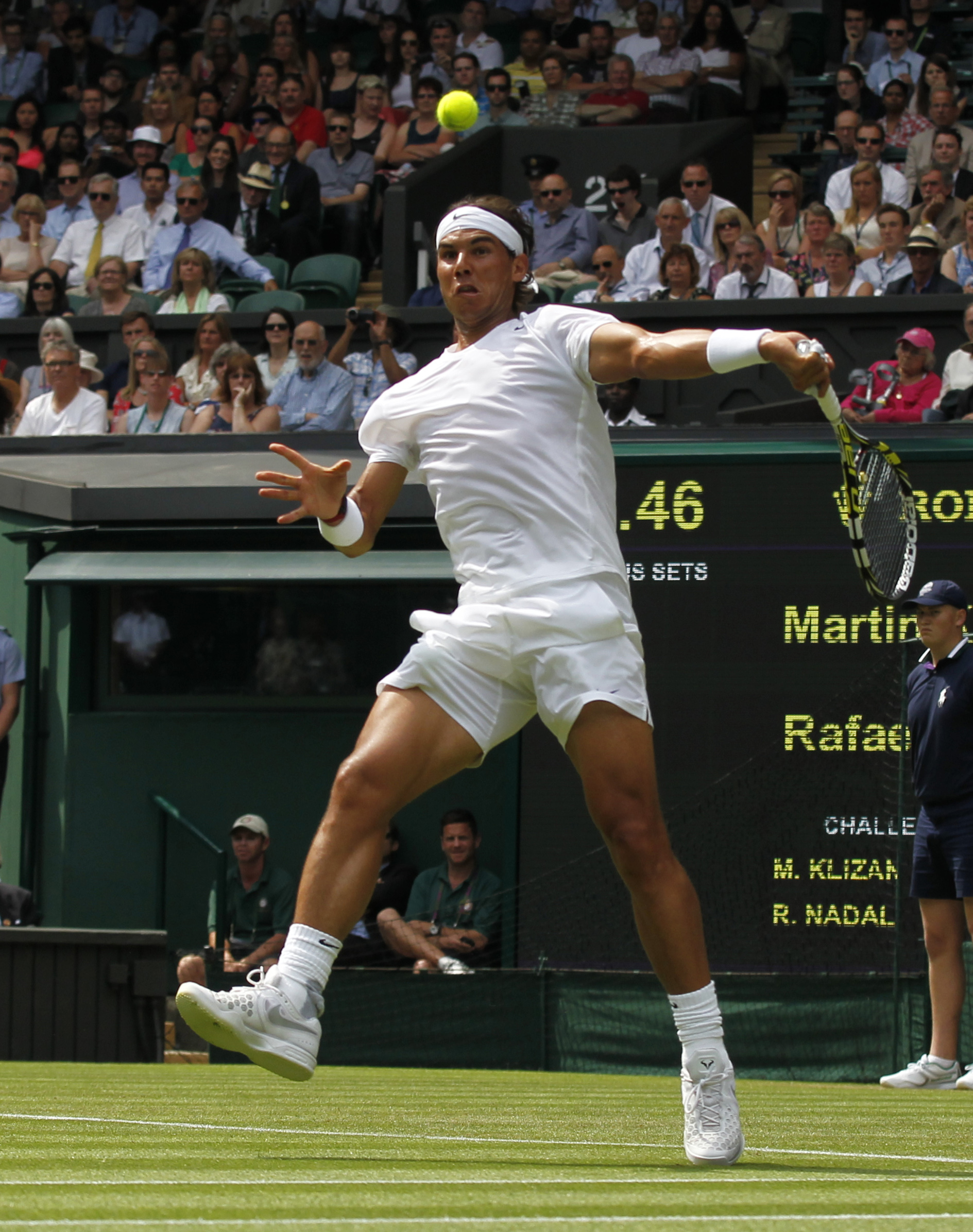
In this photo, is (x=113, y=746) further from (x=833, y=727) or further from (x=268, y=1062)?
(x=268, y=1062)

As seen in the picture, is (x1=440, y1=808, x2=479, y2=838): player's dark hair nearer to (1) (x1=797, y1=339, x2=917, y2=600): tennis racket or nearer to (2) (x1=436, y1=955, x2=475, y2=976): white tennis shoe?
(2) (x1=436, y1=955, x2=475, y2=976): white tennis shoe

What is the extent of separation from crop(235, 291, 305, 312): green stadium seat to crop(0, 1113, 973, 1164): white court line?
1011cm

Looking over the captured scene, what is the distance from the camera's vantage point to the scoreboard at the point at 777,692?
9.66m

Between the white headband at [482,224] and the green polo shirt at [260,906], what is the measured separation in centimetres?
733

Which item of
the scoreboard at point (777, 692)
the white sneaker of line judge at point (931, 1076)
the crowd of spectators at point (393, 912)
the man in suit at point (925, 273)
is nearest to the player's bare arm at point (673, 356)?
the white sneaker of line judge at point (931, 1076)

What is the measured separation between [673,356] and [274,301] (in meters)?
10.9

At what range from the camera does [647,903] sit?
4301 millimetres

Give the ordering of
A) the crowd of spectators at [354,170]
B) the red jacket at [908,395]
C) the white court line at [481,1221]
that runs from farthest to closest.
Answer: the crowd of spectators at [354,170], the red jacket at [908,395], the white court line at [481,1221]

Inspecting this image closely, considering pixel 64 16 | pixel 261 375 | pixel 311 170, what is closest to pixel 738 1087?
pixel 261 375

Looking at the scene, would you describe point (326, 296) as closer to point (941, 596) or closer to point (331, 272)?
point (331, 272)

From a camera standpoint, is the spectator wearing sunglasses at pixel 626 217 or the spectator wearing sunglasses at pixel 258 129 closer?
the spectator wearing sunglasses at pixel 626 217

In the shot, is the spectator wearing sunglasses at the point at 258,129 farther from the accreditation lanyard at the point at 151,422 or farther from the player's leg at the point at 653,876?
the player's leg at the point at 653,876

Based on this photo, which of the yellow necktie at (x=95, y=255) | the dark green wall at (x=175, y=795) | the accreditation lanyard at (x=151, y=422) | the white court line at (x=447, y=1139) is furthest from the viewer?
the yellow necktie at (x=95, y=255)

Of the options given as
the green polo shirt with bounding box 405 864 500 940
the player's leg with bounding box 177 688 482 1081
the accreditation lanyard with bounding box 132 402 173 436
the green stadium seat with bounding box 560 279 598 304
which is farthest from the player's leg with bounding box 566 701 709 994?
the accreditation lanyard with bounding box 132 402 173 436
